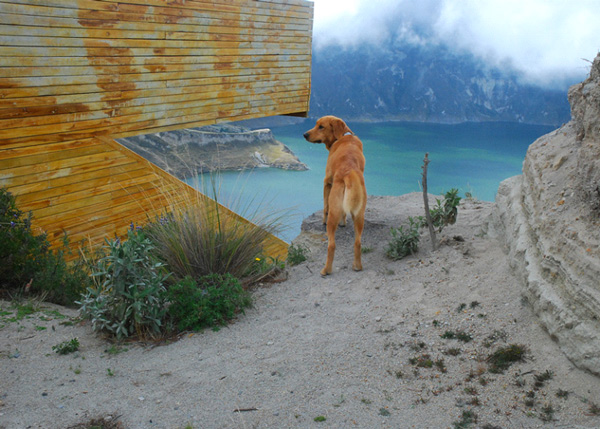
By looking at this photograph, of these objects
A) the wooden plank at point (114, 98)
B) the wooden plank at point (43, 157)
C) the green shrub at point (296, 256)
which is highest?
the wooden plank at point (114, 98)

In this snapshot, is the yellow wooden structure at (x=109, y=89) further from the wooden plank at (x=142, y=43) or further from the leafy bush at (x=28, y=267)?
the leafy bush at (x=28, y=267)

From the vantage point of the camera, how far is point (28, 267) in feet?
18.2

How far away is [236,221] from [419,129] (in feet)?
52.9

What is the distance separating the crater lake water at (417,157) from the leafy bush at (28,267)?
28.4 ft

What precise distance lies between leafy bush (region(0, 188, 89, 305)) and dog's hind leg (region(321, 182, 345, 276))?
283 centimetres

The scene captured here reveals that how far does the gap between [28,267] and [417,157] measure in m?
15.0

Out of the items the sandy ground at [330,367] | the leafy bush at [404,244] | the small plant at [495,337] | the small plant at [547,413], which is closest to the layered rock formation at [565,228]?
the sandy ground at [330,367]

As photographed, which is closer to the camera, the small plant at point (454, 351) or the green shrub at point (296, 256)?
the small plant at point (454, 351)

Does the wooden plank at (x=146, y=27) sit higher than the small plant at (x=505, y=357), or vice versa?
the wooden plank at (x=146, y=27)

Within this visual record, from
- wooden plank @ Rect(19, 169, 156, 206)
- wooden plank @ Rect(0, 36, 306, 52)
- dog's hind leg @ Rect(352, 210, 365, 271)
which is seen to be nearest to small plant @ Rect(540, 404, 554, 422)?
dog's hind leg @ Rect(352, 210, 365, 271)

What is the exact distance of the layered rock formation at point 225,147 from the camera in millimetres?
12516

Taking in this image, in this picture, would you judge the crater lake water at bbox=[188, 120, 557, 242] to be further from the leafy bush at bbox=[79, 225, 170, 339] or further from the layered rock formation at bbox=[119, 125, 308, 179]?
the leafy bush at bbox=[79, 225, 170, 339]

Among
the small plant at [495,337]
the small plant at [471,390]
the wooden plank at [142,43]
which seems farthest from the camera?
the wooden plank at [142,43]

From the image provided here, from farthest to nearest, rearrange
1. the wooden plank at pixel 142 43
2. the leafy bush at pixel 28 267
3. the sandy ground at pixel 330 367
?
the wooden plank at pixel 142 43 → the leafy bush at pixel 28 267 → the sandy ground at pixel 330 367
